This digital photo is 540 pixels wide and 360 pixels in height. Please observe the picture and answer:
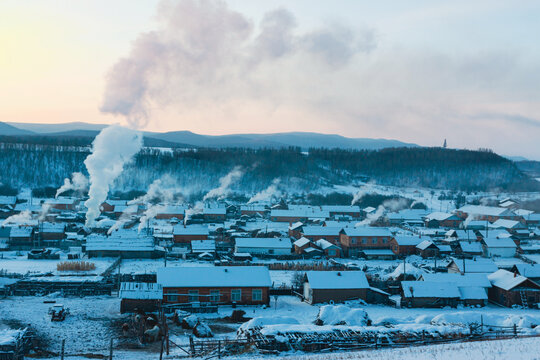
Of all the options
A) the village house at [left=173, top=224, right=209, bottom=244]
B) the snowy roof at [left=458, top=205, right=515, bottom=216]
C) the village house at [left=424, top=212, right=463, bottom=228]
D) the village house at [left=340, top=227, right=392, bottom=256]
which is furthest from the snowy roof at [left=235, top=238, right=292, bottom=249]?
the snowy roof at [left=458, top=205, right=515, bottom=216]

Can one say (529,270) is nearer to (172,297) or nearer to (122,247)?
(172,297)

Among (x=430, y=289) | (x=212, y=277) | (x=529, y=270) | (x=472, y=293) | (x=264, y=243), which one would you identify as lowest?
(x=264, y=243)

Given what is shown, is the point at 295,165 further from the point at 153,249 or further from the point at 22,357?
the point at 22,357

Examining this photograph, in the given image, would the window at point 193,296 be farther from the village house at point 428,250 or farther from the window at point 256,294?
the village house at point 428,250

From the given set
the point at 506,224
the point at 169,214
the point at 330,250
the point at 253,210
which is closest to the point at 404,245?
the point at 330,250

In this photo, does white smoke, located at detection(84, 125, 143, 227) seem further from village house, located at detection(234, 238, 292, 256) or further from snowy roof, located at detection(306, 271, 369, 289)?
snowy roof, located at detection(306, 271, 369, 289)

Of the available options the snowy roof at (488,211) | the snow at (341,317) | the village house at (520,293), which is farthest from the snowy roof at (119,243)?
the snowy roof at (488,211)
